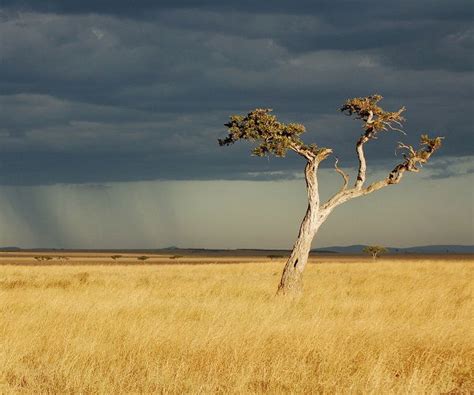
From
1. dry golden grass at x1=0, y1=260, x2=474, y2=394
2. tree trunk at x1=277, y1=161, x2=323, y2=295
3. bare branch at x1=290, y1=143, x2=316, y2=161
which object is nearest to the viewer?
dry golden grass at x1=0, y1=260, x2=474, y2=394

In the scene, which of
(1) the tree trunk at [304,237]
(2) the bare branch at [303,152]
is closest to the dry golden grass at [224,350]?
(1) the tree trunk at [304,237]

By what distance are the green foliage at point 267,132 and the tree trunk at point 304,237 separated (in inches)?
42.0

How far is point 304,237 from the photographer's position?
25781mm

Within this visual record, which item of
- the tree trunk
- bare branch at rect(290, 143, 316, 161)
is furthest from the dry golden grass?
bare branch at rect(290, 143, 316, 161)

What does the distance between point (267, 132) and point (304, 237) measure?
3.92 meters

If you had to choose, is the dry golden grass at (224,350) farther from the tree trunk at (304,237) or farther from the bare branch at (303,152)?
the bare branch at (303,152)

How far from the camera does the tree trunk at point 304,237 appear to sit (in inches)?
1005

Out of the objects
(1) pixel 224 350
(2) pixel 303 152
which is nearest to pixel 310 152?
(2) pixel 303 152

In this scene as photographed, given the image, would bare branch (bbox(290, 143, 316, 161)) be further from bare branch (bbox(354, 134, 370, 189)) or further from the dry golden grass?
the dry golden grass

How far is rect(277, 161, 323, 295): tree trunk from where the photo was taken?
25.5 m

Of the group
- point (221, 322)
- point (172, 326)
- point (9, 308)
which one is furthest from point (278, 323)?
point (9, 308)

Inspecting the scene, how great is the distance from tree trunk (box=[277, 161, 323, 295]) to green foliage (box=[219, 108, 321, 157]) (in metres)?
1.07

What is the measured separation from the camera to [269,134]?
26547mm

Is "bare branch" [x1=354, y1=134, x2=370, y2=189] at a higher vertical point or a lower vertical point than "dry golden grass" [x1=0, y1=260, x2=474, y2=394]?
higher
